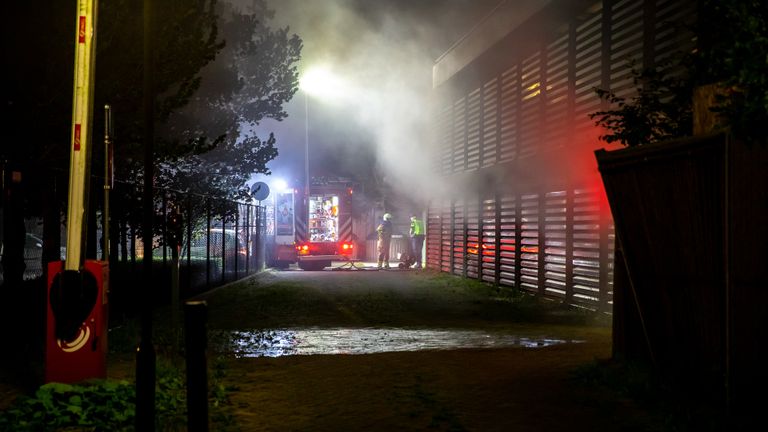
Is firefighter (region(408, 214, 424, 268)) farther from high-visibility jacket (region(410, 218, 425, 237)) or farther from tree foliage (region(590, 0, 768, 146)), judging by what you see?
tree foliage (region(590, 0, 768, 146))

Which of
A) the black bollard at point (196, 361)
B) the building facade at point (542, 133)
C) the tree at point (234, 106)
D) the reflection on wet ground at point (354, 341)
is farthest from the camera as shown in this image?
the tree at point (234, 106)

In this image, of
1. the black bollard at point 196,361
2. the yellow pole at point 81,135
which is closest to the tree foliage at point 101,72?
the yellow pole at point 81,135

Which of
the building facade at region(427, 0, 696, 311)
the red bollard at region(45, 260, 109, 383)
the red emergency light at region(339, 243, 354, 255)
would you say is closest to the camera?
the red bollard at region(45, 260, 109, 383)

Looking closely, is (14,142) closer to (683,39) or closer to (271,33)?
(683,39)

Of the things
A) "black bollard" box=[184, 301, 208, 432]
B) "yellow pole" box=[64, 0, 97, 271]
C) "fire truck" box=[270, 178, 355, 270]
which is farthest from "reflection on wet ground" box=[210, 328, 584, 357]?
"fire truck" box=[270, 178, 355, 270]

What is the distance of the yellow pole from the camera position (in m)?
6.43

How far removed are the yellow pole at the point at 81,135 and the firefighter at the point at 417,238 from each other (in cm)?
2059

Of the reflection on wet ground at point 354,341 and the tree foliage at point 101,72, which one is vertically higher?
the tree foliage at point 101,72

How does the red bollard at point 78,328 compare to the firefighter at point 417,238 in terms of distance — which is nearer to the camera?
the red bollard at point 78,328

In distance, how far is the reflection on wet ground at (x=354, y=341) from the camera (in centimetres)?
959

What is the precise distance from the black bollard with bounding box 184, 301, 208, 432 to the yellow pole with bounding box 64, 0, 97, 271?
2.07 meters

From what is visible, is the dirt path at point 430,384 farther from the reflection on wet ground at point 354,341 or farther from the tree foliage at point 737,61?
the tree foliage at point 737,61

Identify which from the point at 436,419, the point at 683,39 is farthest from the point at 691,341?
the point at 683,39

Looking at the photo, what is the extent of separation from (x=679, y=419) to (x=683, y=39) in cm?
753
